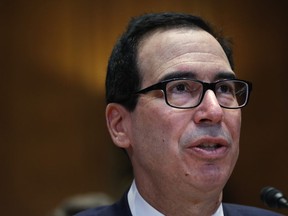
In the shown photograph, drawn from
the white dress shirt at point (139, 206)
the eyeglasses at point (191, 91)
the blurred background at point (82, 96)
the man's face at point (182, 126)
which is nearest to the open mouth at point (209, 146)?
the man's face at point (182, 126)

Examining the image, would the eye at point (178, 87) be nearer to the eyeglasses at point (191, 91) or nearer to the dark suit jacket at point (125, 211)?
the eyeglasses at point (191, 91)

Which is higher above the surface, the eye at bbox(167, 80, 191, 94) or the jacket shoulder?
the eye at bbox(167, 80, 191, 94)

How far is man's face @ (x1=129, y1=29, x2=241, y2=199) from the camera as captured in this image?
53.3 inches

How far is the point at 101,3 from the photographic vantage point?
158 inches

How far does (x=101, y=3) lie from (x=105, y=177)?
4.19 feet

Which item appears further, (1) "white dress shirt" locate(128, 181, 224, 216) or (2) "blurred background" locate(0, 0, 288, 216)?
(2) "blurred background" locate(0, 0, 288, 216)

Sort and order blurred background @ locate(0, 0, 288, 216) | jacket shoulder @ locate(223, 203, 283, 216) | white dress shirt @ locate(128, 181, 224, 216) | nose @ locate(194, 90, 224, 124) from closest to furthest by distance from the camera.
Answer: nose @ locate(194, 90, 224, 124) < white dress shirt @ locate(128, 181, 224, 216) < jacket shoulder @ locate(223, 203, 283, 216) < blurred background @ locate(0, 0, 288, 216)

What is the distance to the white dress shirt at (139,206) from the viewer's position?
1.50 metres

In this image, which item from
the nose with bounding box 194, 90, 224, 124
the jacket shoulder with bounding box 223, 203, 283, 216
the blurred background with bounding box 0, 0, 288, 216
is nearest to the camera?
the nose with bounding box 194, 90, 224, 124

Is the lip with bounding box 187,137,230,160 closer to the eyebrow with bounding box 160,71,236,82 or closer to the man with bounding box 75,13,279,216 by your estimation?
the man with bounding box 75,13,279,216

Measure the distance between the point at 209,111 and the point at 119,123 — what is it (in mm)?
342

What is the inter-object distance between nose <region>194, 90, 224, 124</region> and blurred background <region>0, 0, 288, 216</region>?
2.58 m

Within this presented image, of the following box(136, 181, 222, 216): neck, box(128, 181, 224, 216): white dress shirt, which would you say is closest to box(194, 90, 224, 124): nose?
box(136, 181, 222, 216): neck

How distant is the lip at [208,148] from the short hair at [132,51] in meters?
0.24
